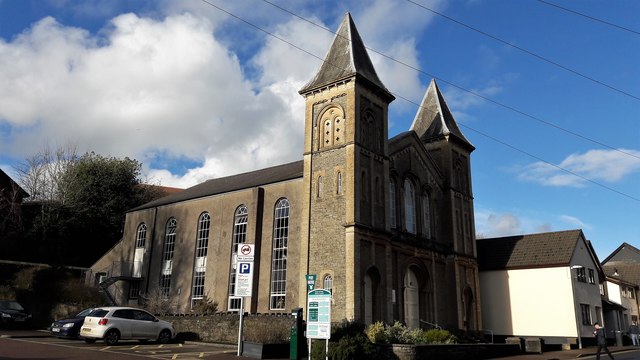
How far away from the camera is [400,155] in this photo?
3195 centimetres

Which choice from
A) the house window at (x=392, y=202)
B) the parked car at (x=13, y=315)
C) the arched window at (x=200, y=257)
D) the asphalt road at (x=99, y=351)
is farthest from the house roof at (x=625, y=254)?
the parked car at (x=13, y=315)

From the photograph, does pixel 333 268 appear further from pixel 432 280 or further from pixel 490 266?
pixel 490 266

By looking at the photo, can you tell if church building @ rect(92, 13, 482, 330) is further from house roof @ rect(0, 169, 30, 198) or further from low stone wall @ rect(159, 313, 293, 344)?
house roof @ rect(0, 169, 30, 198)

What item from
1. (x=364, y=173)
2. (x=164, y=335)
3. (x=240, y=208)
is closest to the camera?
(x=164, y=335)

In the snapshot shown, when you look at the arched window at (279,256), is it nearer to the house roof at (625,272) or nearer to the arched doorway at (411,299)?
the arched doorway at (411,299)

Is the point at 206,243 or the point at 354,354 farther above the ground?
the point at 206,243

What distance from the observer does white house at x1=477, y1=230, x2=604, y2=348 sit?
33.3 m

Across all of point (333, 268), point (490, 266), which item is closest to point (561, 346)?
point (490, 266)

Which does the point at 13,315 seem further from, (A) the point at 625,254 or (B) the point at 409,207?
(A) the point at 625,254

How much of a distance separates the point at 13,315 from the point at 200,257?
1123 cm

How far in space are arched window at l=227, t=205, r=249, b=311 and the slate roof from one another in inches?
65.9

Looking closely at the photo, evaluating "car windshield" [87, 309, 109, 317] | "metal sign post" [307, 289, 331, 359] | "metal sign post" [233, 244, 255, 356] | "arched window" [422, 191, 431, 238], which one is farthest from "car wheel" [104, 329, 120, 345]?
"arched window" [422, 191, 431, 238]

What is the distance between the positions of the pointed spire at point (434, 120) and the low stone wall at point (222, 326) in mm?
18943

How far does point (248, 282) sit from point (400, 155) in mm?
16876
